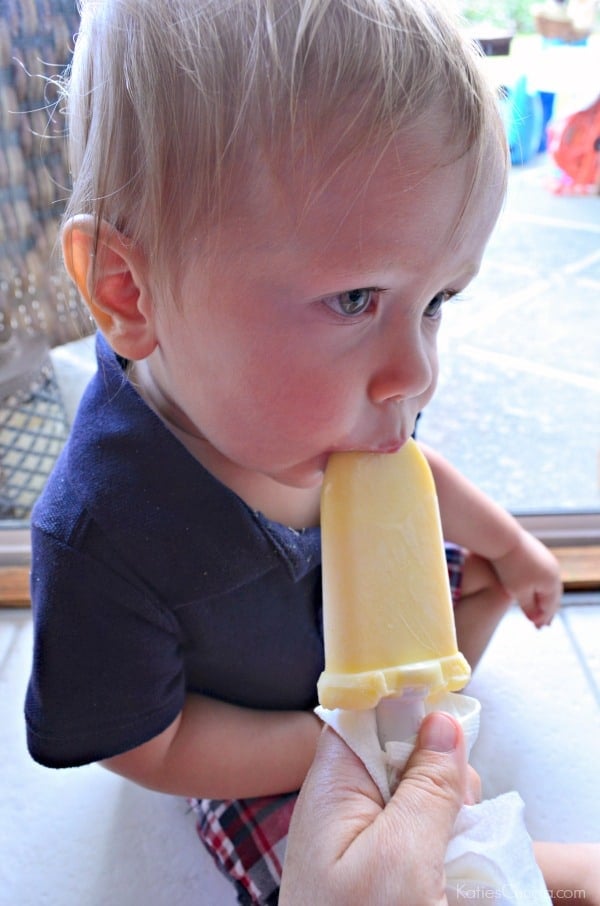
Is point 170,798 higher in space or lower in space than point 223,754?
lower

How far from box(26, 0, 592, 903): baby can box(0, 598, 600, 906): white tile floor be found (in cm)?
9

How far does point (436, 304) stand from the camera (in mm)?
699

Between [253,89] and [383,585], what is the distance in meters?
0.37

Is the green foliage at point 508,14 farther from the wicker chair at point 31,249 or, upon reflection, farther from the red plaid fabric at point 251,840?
the red plaid fabric at point 251,840

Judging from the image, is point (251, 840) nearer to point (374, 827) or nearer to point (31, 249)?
point (374, 827)

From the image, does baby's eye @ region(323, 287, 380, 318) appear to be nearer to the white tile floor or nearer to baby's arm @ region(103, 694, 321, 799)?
baby's arm @ region(103, 694, 321, 799)

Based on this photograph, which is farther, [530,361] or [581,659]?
[530,361]

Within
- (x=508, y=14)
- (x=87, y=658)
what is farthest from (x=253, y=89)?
(x=508, y=14)

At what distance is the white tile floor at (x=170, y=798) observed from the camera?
92cm

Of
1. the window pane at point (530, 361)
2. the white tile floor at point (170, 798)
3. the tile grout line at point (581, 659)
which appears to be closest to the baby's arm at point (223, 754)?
the white tile floor at point (170, 798)

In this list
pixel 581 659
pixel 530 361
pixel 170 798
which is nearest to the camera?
pixel 170 798

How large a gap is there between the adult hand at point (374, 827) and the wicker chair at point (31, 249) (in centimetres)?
60

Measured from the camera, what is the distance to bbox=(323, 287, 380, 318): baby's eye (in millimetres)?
633

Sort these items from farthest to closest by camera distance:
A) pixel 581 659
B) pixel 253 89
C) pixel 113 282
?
pixel 581 659 → pixel 113 282 → pixel 253 89
